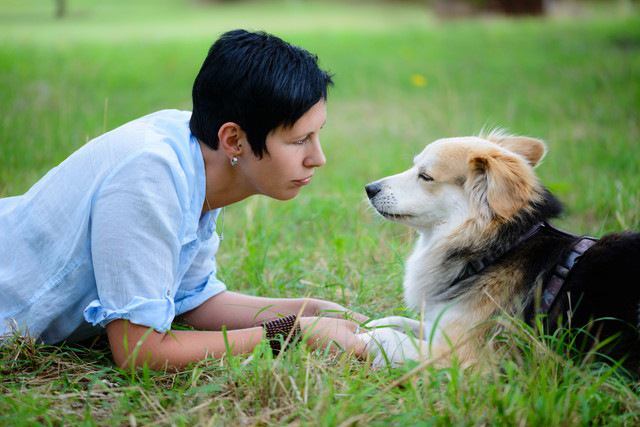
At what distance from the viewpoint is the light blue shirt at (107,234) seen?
2.26 meters

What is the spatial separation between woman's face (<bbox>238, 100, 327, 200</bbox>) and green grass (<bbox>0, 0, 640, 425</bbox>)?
0.68 m

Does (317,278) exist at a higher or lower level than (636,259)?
lower

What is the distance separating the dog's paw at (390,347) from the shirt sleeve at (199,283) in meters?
0.79

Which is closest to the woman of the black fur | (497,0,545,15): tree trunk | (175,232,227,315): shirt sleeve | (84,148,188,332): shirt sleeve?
(84,148,188,332): shirt sleeve

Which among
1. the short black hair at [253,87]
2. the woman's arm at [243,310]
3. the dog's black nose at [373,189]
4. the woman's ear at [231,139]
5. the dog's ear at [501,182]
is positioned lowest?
the woman's arm at [243,310]

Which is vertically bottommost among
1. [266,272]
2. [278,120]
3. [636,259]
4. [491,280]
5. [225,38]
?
[266,272]

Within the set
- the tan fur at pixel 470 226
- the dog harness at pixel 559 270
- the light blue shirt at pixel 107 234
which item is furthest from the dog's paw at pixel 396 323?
the light blue shirt at pixel 107 234

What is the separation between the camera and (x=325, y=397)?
2133 millimetres

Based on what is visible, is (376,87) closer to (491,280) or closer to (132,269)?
(491,280)

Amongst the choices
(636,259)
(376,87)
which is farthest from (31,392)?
(376,87)

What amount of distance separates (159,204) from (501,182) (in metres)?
1.39

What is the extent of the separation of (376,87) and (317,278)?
21.0 ft

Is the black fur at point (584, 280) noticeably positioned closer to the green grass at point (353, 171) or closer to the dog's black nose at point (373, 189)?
the green grass at point (353, 171)

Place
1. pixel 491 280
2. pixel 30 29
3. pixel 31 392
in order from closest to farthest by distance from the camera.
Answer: pixel 31 392 < pixel 491 280 < pixel 30 29
